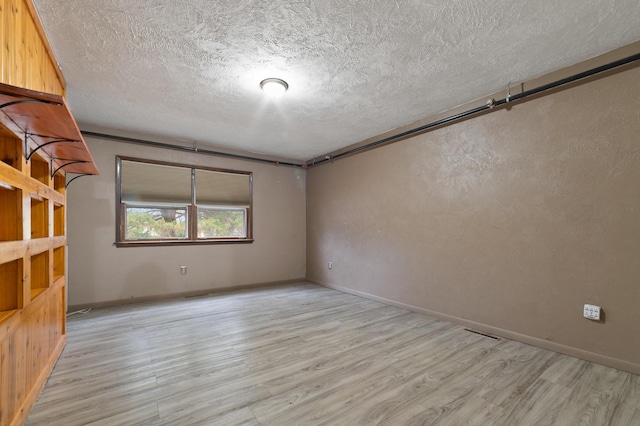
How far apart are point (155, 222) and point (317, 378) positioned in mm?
3734

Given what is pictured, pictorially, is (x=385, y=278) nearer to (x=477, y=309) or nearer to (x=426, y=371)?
(x=477, y=309)

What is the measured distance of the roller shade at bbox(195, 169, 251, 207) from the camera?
191 inches

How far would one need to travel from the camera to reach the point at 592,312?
7.79ft

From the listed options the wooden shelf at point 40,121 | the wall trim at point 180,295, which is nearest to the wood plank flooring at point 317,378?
the wall trim at point 180,295

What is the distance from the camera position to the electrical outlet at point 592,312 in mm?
2350

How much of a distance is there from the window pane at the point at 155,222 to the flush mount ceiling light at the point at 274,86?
2.85m

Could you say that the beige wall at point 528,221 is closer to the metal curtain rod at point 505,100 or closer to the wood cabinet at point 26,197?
the metal curtain rod at point 505,100

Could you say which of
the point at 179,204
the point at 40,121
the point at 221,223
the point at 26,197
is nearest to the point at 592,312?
the point at 40,121

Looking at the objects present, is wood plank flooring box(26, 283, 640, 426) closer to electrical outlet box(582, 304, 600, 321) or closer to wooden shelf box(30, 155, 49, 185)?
electrical outlet box(582, 304, 600, 321)

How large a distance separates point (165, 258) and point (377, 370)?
3.73m

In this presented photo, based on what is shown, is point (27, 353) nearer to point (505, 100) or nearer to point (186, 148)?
point (186, 148)

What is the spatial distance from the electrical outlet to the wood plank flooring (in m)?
0.39

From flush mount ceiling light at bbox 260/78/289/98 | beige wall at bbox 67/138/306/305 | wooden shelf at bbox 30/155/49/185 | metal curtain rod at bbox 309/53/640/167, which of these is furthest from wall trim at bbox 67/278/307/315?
flush mount ceiling light at bbox 260/78/289/98

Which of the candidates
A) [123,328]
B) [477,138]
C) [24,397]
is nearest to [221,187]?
[123,328]
